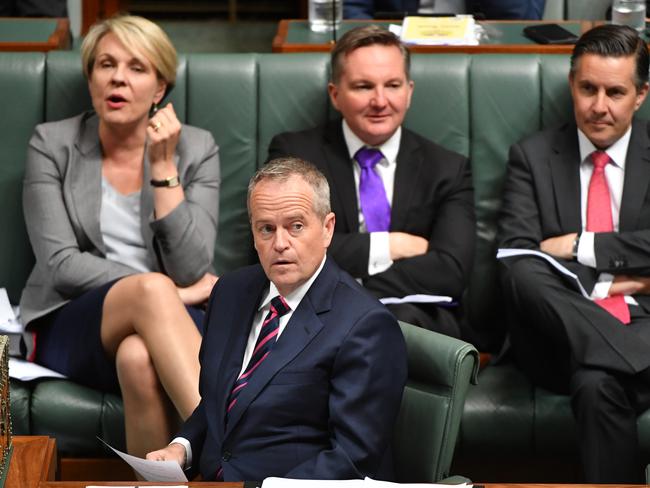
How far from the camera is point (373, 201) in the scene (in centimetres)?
352

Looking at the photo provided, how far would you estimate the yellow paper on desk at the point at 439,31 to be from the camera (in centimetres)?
389

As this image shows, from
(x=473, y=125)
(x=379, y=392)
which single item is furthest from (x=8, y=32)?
(x=379, y=392)

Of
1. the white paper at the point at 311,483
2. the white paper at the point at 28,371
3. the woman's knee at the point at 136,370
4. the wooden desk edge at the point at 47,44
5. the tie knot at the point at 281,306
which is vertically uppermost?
the wooden desk edge at the point at 47,44

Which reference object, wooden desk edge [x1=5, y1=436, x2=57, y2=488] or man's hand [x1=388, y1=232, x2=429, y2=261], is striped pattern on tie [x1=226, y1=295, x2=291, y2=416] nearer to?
wooden desk edge [x1=5, y1=436, x2=57, y2=488]

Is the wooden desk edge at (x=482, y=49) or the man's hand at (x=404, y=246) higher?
the wooden desk edge at (x=482, y=49)

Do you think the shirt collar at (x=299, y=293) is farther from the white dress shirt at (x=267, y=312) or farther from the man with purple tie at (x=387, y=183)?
the man with purple tie at (x=387, y=183)

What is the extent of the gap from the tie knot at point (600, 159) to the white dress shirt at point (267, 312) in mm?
1228

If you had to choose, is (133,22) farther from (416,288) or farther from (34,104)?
(416,288)

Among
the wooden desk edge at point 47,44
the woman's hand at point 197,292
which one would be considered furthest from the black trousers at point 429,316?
the wooden desk edge at point 47,44

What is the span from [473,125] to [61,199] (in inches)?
45.7

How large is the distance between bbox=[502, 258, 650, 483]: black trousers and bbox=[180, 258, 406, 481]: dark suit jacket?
794mm

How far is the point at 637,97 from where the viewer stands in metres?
3.51

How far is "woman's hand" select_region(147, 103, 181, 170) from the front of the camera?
11.3 feet

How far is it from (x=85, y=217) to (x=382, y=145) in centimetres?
82
